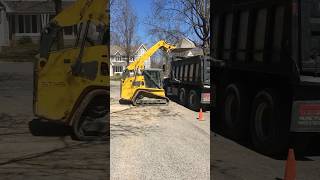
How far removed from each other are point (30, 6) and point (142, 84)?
0.78 m

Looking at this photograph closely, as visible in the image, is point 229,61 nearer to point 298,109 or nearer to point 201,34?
point 201,34

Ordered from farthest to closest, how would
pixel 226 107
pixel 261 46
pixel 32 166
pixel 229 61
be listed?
1. pixel 32 166
2. pixel 226 107
3. pixel 229 61
4. pixel 261 46

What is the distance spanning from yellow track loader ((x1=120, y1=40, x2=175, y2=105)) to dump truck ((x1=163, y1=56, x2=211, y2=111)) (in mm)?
58

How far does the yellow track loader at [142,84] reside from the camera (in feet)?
8.12

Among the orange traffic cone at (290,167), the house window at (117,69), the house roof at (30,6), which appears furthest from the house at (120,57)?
the orange traffic cone at (290,167)

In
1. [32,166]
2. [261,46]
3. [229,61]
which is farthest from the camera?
[32,166]

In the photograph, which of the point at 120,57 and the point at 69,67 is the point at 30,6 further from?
the point at 120,57

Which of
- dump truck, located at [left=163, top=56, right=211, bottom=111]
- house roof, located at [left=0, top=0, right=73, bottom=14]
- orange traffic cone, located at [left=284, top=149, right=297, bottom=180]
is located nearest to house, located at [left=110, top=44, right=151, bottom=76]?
dump truck, located at [left=163, top=56, right=211, bottom=111]

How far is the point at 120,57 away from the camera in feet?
8.32

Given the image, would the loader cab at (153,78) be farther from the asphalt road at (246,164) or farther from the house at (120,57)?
the asphalt road at (246,164)

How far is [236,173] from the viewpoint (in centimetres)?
246

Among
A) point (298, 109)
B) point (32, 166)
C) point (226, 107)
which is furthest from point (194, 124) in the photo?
point (32, 166)

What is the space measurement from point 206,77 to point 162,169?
546mm

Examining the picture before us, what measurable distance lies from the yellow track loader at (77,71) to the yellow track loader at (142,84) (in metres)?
0.13
